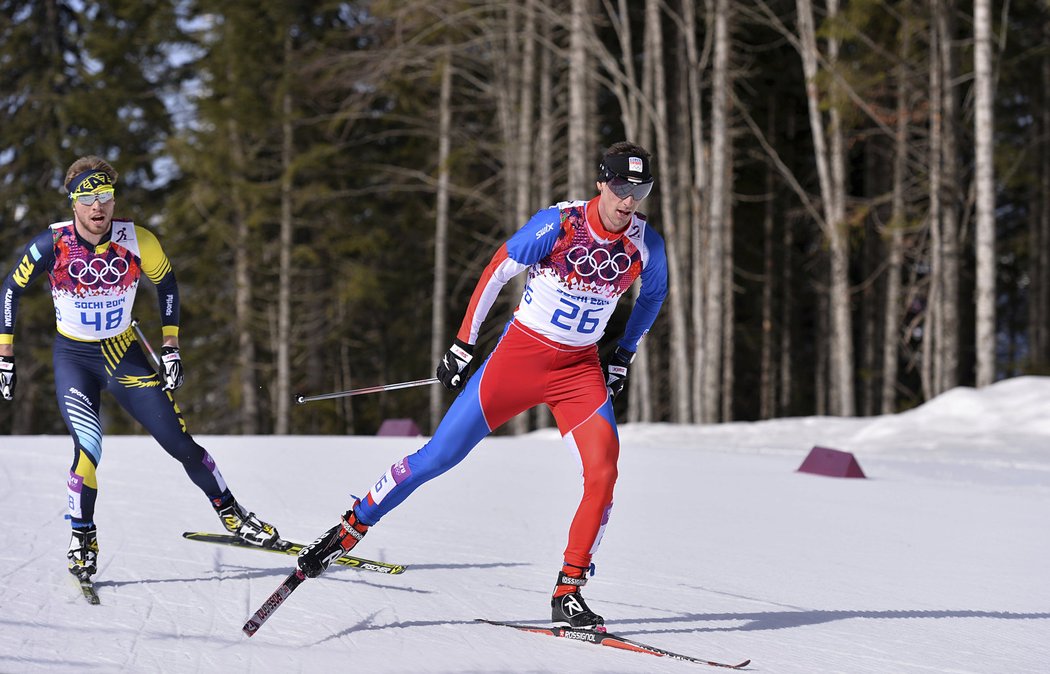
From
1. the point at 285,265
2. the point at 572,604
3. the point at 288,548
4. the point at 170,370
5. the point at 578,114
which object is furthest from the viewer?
the point at 285,265

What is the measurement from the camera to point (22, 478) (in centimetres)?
816

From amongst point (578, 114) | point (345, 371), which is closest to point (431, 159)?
point (345, 371)

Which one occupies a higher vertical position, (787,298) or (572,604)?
(572,604)

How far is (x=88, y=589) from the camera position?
184 inches

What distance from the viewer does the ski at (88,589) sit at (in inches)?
179

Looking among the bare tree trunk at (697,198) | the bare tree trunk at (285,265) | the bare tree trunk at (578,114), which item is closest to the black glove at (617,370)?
the bare tree trunk at (578,114)

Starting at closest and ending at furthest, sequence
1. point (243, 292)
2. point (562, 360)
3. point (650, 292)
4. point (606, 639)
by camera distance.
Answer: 1. point (606, 639)
2. point (562, 360)
3. point (650, 292)
4. point (243, 292)

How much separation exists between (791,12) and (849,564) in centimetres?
1904

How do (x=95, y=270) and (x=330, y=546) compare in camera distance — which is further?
(x=95, y=270)

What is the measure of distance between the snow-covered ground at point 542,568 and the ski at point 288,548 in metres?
0.06

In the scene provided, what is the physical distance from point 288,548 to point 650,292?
2346mm

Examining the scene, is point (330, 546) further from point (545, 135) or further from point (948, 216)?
point (545, 135)

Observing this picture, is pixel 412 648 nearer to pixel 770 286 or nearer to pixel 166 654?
pixel 166 654

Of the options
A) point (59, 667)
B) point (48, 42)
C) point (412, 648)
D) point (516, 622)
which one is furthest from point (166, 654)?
point (48, 42)
